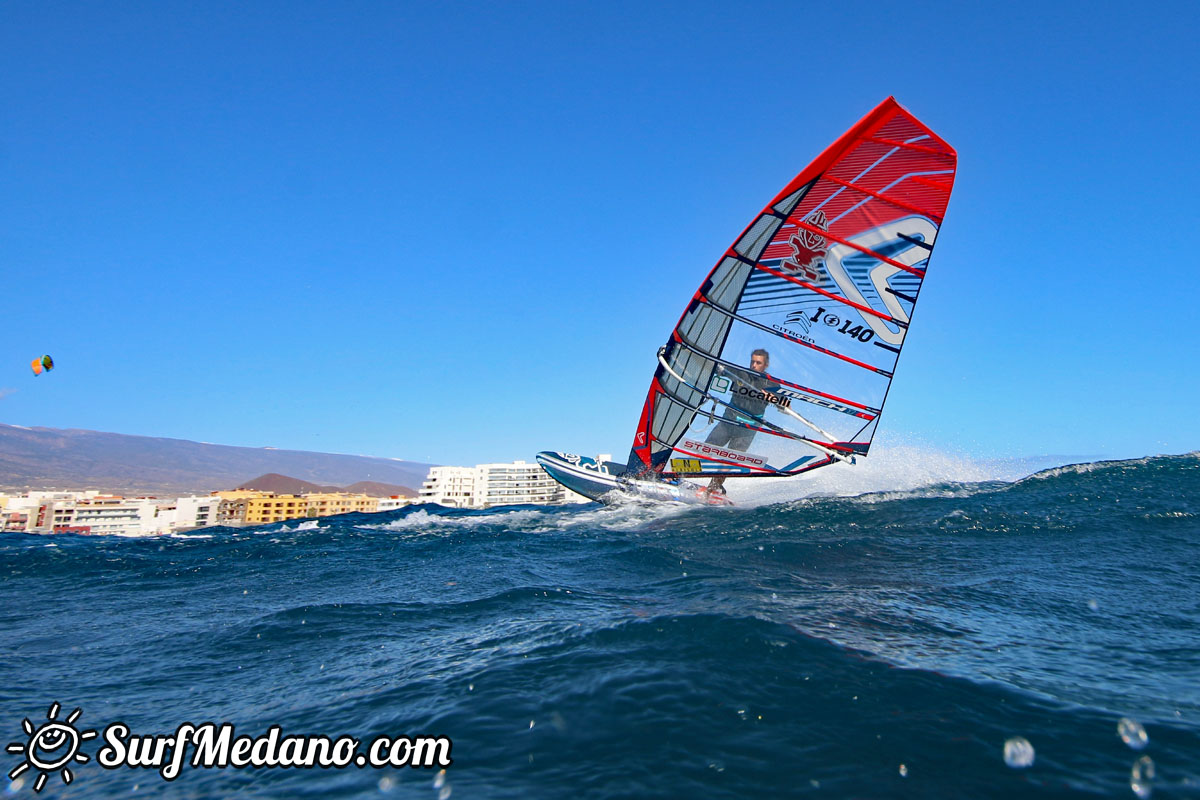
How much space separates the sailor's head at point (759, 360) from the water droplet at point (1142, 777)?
1250 cm

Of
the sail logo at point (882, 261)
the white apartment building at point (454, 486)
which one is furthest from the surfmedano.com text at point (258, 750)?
the white apartment building at point (454, 486)

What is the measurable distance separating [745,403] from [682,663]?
Answer: 39.8ft

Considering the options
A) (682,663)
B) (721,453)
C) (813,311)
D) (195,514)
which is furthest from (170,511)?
(682,663)

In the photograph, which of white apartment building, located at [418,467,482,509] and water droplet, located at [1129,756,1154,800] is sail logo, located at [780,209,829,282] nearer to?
water droplet, located at [1129,756,1154,800]

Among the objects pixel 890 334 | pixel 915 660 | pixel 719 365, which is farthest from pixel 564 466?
pixel 915 660

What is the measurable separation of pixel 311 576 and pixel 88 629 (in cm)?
288

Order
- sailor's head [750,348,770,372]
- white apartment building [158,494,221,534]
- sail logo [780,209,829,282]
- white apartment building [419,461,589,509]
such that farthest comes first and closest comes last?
white apartment building [419,461,589,509]
white apartment building [158,494,221,534]
sailor's head [750,348,770,372]
sail logo [780,209,829,282]

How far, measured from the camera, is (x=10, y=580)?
9398 millimetres

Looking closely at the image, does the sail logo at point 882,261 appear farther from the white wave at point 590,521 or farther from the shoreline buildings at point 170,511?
the shoreline buildings at point 170,511

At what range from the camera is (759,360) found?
1495cm

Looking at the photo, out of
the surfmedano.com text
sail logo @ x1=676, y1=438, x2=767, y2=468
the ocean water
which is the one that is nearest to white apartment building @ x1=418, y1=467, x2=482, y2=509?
sail logo @ x1=676, y1=438, x2=767, y2=468

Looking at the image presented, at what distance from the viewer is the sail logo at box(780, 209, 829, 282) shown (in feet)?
44.6

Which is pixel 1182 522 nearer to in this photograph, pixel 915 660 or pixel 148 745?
pixel 915 660

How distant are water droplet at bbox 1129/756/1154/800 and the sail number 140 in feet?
39.8
